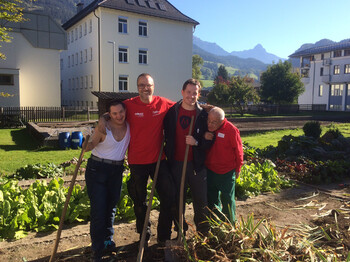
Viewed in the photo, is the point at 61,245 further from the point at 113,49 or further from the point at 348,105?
the point at 348,105

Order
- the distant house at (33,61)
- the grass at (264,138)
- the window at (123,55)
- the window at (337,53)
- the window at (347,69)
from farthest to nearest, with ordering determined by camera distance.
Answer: the window at (337,53) → the window at (347,69) → the window at (123,55) → the distant house at (33,61) → the grass at (264,138)

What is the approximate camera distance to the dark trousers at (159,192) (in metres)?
3.80

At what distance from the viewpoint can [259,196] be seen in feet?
19.4

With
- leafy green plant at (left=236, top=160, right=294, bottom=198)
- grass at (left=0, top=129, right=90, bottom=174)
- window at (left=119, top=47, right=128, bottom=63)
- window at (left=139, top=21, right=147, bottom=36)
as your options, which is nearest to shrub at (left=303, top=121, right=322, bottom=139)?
leafy green plant at (left=236, top=160, right=294, bottom=198)

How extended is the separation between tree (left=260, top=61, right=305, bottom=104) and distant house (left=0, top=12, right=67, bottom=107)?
28518mm

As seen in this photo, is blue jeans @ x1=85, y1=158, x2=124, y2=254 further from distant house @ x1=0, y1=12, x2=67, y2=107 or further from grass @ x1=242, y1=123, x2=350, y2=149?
distant house @ x1=0, y1=12, x2=67, y2=107

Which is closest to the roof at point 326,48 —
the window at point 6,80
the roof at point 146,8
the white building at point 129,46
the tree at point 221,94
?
the tree at point 221,94

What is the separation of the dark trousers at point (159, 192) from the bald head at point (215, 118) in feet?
2.31

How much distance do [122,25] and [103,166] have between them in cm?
3370

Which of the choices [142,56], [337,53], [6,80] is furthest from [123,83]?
[337,53]

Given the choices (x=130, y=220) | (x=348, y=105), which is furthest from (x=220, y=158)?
(x=348, y=105)

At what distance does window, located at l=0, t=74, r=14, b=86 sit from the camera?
2666cm

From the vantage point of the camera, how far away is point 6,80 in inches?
1062

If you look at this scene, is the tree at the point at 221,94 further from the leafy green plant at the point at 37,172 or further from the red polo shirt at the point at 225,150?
the red polo shirt at the point at 225,150
